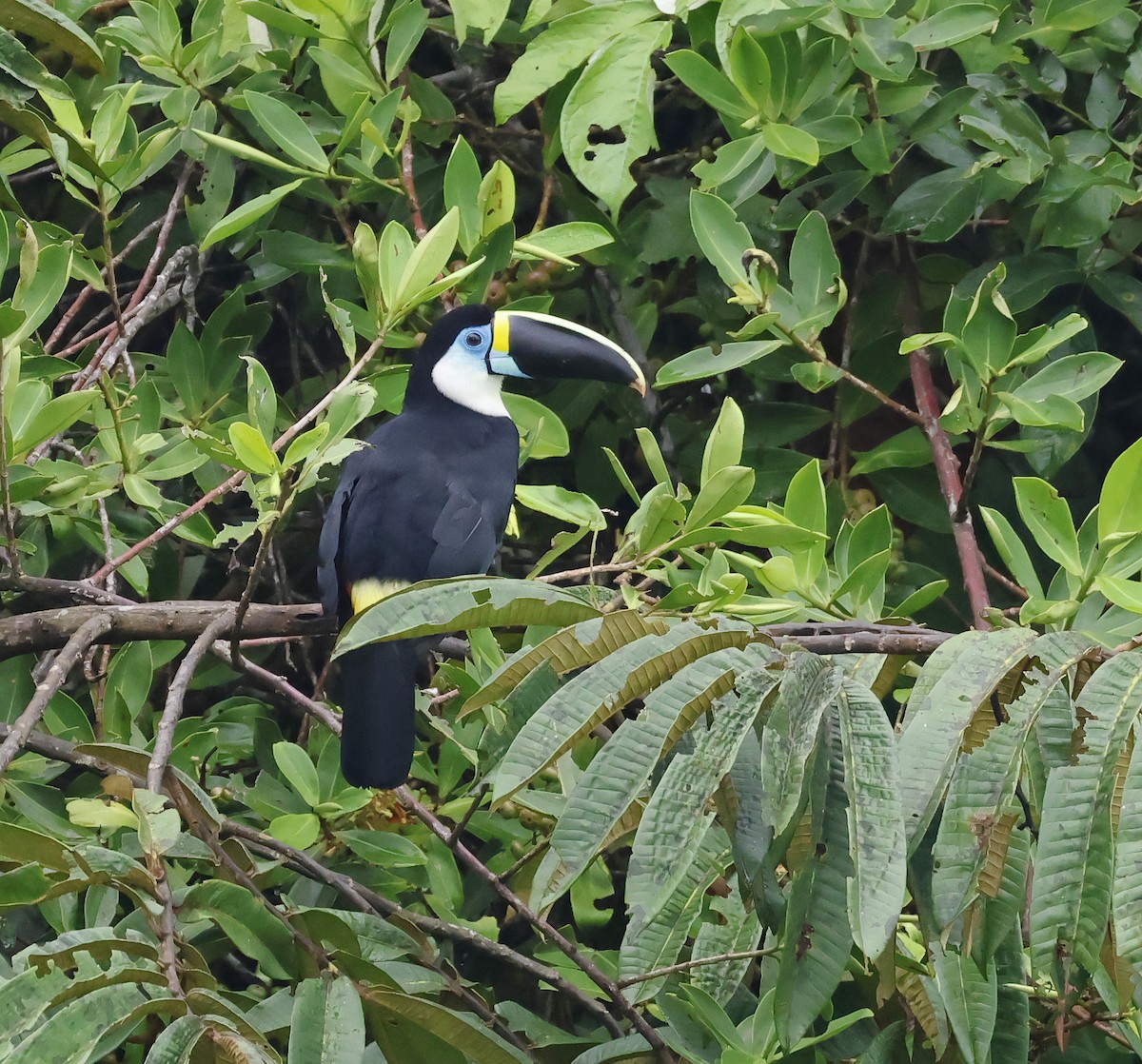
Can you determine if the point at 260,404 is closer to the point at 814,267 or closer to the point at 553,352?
the point at 814,267

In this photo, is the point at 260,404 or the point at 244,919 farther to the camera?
the point at 260,404

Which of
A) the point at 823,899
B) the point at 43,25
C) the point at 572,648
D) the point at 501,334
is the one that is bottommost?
the point at 501,334

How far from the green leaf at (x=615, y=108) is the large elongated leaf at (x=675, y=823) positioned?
4.29 feet

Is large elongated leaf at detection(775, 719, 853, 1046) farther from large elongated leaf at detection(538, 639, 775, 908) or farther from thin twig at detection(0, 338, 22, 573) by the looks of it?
thin twig at detection(0, 338, 22, 573)

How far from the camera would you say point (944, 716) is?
3.59 ft

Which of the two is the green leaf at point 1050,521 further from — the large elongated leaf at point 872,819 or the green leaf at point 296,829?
the green leaf at point 296,829

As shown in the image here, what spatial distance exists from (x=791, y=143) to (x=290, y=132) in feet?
2.59

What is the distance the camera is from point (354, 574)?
8.52 ft

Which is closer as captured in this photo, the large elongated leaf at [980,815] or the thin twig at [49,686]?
the large elongated leaf at [980,815]

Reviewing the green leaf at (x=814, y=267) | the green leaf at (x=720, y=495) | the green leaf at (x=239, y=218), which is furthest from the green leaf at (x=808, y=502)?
the green leaf at (x=239, y=218)

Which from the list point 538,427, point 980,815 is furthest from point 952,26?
point 980,815

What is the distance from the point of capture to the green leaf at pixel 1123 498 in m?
1.64

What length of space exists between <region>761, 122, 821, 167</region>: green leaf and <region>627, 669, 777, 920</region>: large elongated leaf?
1.30 m

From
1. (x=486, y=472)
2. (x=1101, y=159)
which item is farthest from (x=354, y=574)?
(x=1101, y=159)
